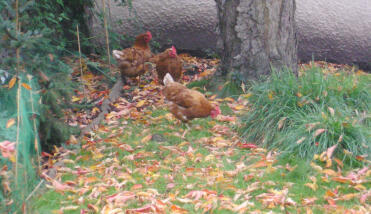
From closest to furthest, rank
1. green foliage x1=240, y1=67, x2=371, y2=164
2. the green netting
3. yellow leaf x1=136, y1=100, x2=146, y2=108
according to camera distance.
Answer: the green netting < green foliage x1=240, y1=67, x2=371, y2=164 < yellow leaf x1=136, y1=100, x2=146, y2=108

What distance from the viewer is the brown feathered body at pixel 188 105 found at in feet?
17.4

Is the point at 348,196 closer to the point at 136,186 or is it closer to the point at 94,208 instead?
the point at 136,186

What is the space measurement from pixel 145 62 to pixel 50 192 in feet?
11.6

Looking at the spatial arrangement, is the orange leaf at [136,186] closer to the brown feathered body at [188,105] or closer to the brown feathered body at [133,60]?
the brown feathered body at [188,105]

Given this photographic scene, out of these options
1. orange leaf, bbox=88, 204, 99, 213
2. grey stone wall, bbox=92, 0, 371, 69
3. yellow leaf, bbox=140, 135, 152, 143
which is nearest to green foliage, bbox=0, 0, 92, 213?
orange leaf, bbox=88, 204, 99, 213

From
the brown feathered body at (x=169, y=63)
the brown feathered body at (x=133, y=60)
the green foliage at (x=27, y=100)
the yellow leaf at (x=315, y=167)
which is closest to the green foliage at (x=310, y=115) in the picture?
the yellow leaf at (x=315, y=167)

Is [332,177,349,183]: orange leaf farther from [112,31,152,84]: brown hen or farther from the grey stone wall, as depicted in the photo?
the grey stone wall

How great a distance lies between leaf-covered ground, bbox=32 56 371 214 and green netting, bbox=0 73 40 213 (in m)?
0.21

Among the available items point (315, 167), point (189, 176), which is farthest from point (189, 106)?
point (315, 167)

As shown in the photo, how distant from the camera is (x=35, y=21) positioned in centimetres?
621

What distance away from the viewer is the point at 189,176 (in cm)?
430

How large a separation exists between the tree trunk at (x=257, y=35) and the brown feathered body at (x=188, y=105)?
108cm

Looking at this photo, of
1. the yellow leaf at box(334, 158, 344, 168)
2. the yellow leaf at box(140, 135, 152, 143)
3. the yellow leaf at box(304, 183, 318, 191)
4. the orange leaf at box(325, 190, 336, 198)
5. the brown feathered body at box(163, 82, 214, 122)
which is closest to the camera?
the orange leaf at box(325, 190, 336, 198)

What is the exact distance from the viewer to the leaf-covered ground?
3.73 metres
